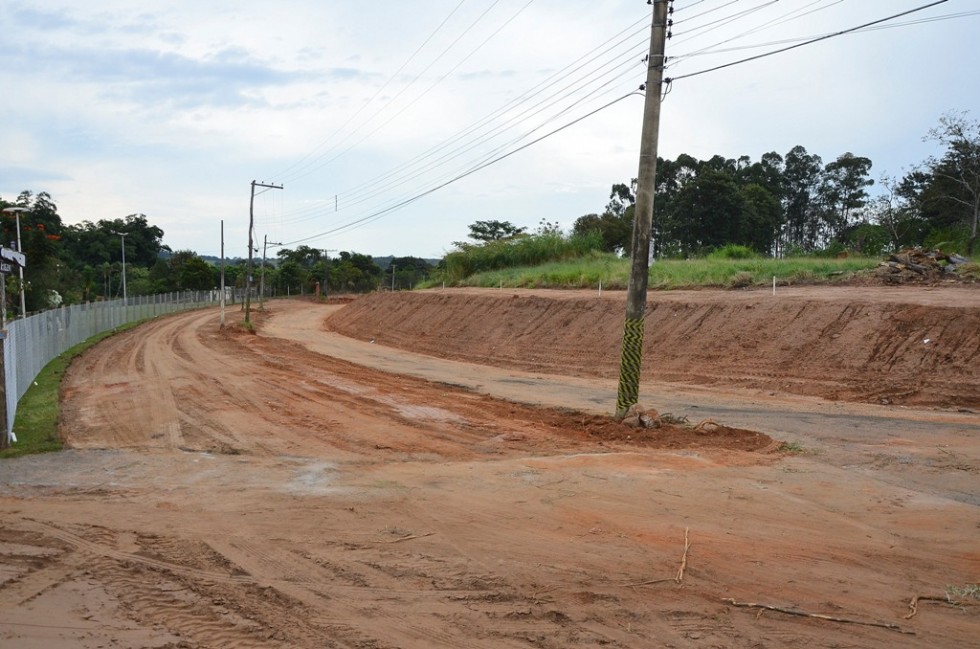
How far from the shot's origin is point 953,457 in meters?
10.6

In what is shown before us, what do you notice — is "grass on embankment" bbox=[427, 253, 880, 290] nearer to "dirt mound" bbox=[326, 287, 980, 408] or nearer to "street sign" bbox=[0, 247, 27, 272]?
"dirt mound" bbox=[326, 287, 980, 408]

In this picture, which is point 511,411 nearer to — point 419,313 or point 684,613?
point 684,613

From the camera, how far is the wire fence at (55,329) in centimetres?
1449

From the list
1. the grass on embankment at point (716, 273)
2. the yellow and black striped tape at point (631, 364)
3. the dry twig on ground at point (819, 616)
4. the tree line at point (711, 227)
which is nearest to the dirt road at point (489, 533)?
the dry twig on ground at point (819, 616)

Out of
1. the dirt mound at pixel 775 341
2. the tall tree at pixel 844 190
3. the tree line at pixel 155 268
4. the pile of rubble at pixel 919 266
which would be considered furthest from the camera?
the tree line at pixel 155 268

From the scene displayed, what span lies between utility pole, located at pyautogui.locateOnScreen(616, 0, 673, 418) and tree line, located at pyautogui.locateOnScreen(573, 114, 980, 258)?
22690 mm

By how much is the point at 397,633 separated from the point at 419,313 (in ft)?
117

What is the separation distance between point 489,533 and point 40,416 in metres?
12.3

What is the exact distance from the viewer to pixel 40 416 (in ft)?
51.9

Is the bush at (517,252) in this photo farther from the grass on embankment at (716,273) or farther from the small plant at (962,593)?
the small plant at (962,593)

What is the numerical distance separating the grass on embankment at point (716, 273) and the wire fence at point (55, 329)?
1983 cm

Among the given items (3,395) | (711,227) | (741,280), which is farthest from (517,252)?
(3,395)

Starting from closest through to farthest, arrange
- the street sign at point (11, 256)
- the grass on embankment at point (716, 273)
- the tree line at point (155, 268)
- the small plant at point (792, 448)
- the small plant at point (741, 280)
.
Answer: the small plant at point (792, 448) → the street sign at point (11, 256) → the grass on embankment at point (716, 273) → the small plant at point (741, 280) → the tree line at point (155, 268)

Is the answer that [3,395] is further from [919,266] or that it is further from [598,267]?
[598,267]
